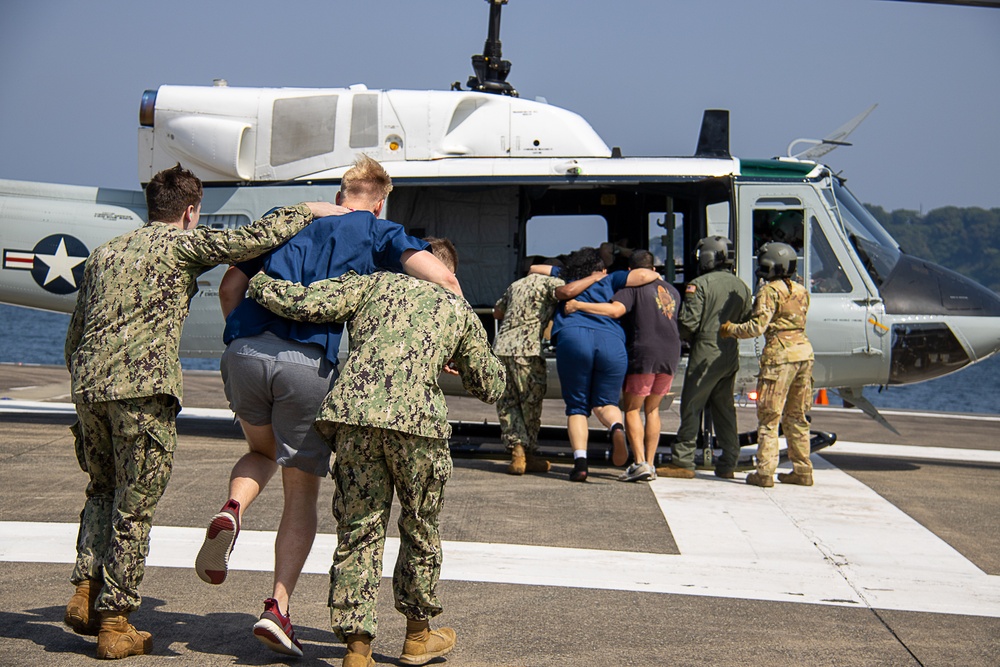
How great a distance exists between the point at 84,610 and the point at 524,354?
483 centimetres

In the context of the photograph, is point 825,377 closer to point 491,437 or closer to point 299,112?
point 491,437

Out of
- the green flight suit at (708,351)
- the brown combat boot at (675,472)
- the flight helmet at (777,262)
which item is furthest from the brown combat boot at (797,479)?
the flight helmet at (777,262)

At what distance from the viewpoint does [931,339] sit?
9.45 metres

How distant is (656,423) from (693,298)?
1.03 m

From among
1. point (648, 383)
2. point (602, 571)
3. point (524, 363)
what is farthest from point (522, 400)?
point (602, 571)

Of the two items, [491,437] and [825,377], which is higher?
[825,377]

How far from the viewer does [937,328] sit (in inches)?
371

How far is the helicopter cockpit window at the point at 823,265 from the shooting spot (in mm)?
9609

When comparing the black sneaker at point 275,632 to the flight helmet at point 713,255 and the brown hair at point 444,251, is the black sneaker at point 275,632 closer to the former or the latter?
the brown hair at point 444,251

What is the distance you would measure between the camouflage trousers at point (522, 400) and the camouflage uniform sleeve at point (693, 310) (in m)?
1.17

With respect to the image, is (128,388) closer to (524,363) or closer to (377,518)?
(377,518)

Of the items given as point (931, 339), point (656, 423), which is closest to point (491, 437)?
point (656, 423)

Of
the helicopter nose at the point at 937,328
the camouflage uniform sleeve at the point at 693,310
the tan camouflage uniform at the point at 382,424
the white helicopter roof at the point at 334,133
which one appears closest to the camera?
the tan camouflage uniform at the point at 382,424

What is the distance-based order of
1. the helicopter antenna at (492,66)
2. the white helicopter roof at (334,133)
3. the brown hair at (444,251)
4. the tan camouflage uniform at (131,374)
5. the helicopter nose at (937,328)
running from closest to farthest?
the tan camouflage uniform at (131,374)
the brown hair at (444,251)
the helicopter nose at (937,328)
the white helicopter roof at (334,133)
the helicopter antenna at (492,66)
